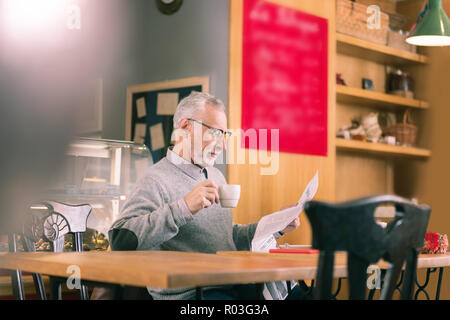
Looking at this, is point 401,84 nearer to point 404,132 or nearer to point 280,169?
point 404,132

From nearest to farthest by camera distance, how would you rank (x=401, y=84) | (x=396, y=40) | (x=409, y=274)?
1. (x=409, y=274)
2. (x=396, y=40)
3. (x=401, y=84)

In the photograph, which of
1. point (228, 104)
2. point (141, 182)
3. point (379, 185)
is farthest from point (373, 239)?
point (379, 185)

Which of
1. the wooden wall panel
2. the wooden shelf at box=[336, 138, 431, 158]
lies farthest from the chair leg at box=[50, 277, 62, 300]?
the wooden shelf at box=[336, 138, 431, 158]

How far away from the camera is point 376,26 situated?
4824 mm

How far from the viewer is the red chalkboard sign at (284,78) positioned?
3.74 metres

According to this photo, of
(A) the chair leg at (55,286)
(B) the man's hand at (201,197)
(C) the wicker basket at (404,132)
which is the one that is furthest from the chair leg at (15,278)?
(C) the wicker basket at (404,132)

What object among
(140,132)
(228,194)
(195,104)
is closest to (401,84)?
(140,132)

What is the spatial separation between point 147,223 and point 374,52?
11.3ft

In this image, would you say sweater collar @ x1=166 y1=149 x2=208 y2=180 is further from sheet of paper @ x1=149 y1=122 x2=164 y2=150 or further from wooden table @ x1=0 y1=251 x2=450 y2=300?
sheet of paper @ x1=149 y1=122 x2=164 y2=150

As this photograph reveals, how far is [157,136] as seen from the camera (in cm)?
421

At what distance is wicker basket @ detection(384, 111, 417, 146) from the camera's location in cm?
501

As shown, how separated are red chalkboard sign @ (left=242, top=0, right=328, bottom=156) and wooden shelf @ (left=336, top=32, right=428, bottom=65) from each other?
400 millimetres

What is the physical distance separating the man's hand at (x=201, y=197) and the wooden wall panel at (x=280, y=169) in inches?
61.9

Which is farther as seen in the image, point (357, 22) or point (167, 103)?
point (357, 22)
